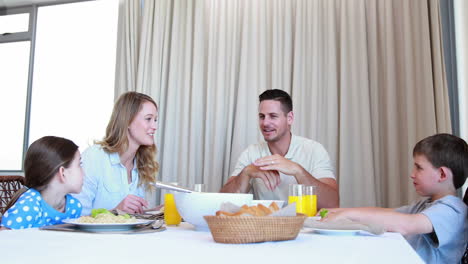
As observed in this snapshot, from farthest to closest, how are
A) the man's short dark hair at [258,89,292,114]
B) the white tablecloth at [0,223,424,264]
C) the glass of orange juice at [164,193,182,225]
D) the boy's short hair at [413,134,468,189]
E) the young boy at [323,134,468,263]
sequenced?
the man's short dark hair at [258,89,292,114]
the boy's short hair at [413,134,468,189]
the glass of orange juice at [164,193,182,225]
the young boy at [323,134,468,263]
the white tablecloth at [0,223,424,264]

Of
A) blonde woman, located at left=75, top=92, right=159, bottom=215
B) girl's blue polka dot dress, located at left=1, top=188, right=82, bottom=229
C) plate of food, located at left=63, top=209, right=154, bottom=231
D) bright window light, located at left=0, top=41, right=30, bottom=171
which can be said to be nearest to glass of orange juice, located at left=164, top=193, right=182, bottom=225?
plate of food, located at left=63, top=209, right=154, bottom=231

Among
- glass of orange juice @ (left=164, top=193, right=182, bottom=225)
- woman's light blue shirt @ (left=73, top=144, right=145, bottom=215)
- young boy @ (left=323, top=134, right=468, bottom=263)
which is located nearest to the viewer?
young boy @ (left=323, top=134, right=468, bottom=263)

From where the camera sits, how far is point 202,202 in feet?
2.89

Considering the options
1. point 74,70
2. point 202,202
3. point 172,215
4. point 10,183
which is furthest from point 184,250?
point 74,70

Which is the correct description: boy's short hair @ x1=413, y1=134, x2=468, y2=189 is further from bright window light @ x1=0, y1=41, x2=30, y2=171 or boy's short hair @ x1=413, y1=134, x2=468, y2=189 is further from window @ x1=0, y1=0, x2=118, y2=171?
bright window light @ x1=0, y1=41, x2=30, y2=171

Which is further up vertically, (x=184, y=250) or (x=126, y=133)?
(x=126, y=133)

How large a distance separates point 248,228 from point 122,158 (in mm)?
1326

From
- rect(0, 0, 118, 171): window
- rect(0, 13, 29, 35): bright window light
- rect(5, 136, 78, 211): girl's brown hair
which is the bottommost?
rect(5, 136, 78, 211): girl's brown hair

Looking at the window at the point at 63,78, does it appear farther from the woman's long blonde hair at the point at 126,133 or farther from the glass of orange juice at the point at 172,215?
the glass of orange juice at the point at 172,215

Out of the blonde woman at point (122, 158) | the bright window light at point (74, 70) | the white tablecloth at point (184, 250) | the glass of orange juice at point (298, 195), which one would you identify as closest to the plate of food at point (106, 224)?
the white tablecloth at point (184, 250)

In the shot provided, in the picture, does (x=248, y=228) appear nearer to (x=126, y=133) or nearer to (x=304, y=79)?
(x=126, y=133)

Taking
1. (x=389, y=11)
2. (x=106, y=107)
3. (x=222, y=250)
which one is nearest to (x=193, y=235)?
(x=222, y=250)

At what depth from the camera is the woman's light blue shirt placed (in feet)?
5.61

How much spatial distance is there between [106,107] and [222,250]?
3.40 meters
